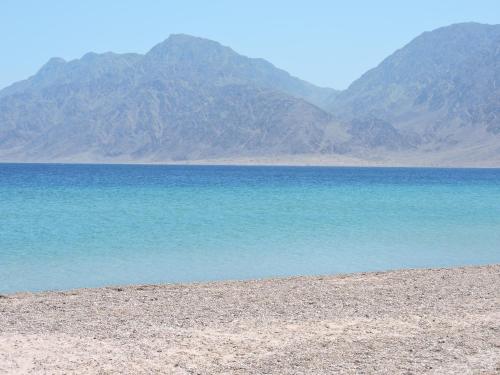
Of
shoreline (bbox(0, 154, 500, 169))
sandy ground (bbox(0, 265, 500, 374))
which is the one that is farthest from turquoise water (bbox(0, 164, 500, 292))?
shoreline (bbox(0, 154, 500, 169))

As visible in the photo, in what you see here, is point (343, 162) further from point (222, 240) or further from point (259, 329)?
point (259, 329)

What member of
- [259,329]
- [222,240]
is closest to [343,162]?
[222,240]

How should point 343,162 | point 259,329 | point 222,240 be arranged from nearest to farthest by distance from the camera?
point 259,329, point 222,240, point 343,162

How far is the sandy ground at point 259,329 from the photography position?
31.6 ft

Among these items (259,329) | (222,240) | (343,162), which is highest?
(259,329)

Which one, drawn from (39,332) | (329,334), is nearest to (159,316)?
(39,332)

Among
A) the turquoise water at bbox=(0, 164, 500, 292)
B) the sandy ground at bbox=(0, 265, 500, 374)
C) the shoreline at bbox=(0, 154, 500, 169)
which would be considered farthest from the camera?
the shoreline at bbox=(0, 154, 500, 169)

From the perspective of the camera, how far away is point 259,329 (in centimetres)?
1152

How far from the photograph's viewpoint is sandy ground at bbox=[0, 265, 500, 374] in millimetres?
9625

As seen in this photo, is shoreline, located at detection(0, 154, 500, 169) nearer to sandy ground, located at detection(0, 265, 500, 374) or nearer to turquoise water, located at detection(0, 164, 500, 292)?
turquoise water, located at detection(0, 164, 500, 292)

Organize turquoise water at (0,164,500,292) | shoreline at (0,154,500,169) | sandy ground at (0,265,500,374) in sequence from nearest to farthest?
sandy ground at (0,265,500,374), turquoise water at (0,164,500,292), shoreline at (0,154,500,169)

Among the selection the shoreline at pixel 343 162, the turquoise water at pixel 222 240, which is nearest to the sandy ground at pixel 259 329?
the turquoise water at pixel 222 240

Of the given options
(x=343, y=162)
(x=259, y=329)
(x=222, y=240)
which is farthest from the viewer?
(x=343, y=162)

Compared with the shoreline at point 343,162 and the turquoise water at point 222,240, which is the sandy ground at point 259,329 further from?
the shoreline at point 343,162
